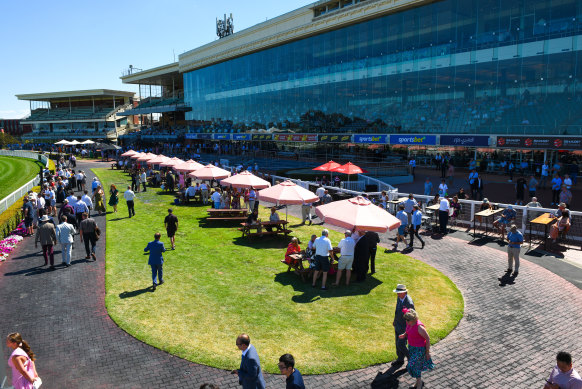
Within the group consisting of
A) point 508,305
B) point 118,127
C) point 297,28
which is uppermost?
point 297,28

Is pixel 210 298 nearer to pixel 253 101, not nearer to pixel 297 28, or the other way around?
pixel 297 28

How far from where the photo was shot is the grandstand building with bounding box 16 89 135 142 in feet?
307

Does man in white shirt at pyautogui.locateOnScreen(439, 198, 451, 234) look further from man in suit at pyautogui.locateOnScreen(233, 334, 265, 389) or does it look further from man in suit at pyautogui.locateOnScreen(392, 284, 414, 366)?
man in suit at pyautogui.locateOnScreen(233, 334, 265, 389)

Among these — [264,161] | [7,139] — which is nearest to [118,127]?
[7,139]

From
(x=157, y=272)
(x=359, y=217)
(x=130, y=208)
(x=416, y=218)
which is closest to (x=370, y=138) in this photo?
(x=416, y=218)

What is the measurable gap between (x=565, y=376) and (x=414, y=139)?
30.5 metres

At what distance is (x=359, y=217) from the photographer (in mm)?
10914

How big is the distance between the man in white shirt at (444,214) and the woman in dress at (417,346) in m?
10.5

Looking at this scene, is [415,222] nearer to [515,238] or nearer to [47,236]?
[515,238]

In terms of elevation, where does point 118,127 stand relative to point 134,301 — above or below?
above

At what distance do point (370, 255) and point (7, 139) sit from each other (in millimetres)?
110460

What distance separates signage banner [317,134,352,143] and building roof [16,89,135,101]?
241 ft

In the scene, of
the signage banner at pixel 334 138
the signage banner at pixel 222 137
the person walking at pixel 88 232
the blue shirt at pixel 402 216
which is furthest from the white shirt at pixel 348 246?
the signage banner at pixel 222 137

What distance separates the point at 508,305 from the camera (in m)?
9.61
